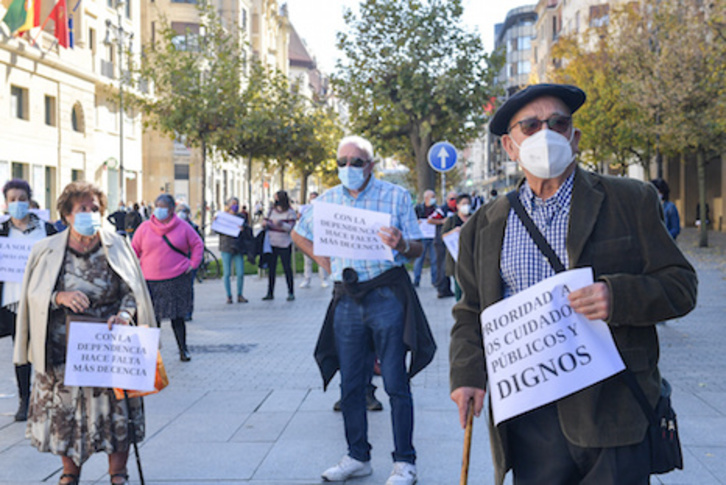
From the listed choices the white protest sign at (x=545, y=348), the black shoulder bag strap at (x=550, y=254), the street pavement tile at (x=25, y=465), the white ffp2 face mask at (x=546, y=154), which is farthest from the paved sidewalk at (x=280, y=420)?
the white ffp2 face mask at (x=546, y=154)

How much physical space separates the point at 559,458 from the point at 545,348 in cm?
36

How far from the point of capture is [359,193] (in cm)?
585

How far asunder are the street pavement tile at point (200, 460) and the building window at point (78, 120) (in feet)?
125

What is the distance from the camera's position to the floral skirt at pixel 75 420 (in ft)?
17.2

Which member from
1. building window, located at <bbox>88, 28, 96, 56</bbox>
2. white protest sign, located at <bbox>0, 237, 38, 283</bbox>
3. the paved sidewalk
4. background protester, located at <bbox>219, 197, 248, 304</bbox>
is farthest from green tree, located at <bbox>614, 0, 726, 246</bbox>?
building window, located at <bbox>88, 28, 96, 56</bbox>

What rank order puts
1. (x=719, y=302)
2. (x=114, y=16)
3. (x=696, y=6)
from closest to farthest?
(x=719, y=302) < (x=696, y=6) < (x=114, y=16)

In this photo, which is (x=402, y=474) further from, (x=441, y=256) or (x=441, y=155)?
(x=441, y=155)

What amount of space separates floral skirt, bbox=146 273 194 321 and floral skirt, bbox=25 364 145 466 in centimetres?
515

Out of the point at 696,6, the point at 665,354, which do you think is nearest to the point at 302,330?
the point at 665,354

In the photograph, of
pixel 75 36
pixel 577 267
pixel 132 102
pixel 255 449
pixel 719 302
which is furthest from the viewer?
pixel 75 36

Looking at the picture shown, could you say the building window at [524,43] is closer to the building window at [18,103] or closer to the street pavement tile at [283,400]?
the building window at [18,103]

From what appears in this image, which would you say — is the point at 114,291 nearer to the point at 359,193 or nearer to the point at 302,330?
the point at 359,193

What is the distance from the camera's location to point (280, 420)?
24.1 feet

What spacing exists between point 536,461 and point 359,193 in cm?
297
